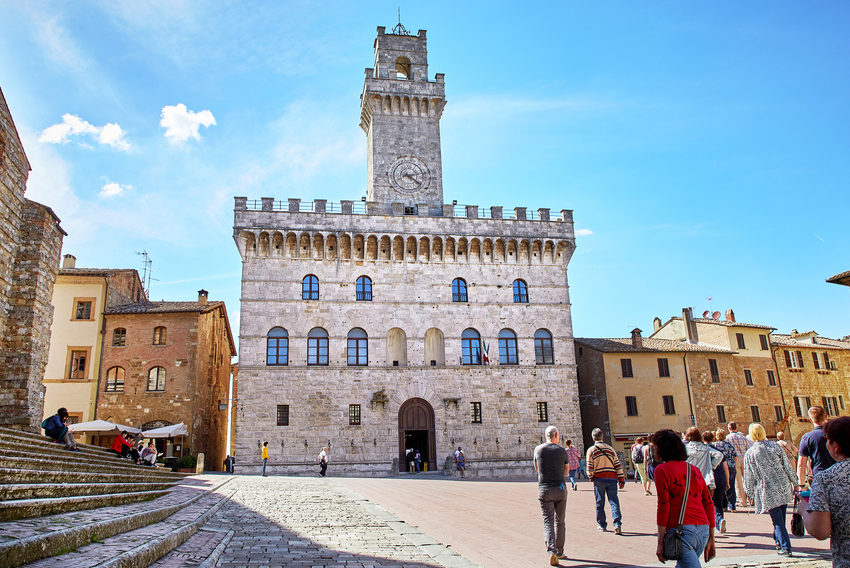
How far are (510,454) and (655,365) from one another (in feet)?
37.3

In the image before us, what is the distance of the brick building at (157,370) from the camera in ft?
103

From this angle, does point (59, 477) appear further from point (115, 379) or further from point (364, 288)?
point (115, 379)

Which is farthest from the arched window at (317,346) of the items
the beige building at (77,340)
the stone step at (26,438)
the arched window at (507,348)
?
the stone step at (26,438)

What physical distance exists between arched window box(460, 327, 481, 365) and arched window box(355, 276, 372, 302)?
5.59 metres

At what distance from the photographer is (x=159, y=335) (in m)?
33.0

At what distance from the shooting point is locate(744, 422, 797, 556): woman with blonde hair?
330 inches

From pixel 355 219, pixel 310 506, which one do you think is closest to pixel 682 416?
pixel 355 219

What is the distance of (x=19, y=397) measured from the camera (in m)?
16.4

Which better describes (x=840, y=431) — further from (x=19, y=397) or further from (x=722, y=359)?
(x=722, y=359)

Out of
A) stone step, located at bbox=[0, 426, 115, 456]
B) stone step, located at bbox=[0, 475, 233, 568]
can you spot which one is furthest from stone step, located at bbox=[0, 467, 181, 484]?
stone step, located at bbox=[0, 426, 115, 456]

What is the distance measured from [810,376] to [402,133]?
105 feet

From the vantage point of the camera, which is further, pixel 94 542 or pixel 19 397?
pixel 19 397

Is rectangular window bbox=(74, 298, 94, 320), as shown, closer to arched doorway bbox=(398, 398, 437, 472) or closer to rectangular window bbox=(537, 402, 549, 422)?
arched doorway bbox=(398, 398, 437, 472)

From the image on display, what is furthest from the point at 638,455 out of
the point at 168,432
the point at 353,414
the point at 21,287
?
the point at 168,432
